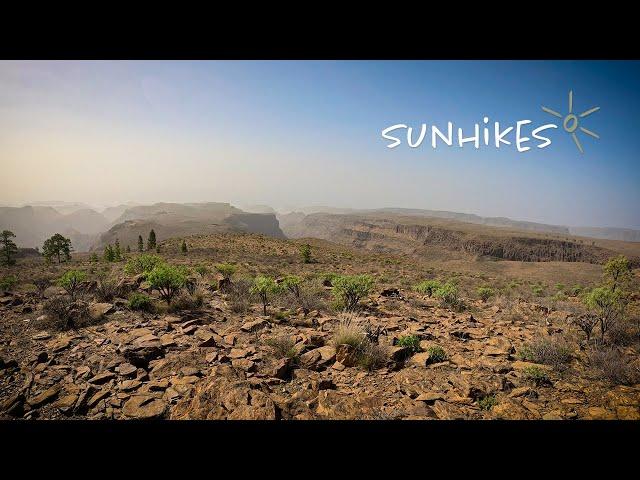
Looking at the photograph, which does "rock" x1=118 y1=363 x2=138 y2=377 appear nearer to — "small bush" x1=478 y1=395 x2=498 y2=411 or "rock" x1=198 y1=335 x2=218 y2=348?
"rock" x1=198 y1=335 x2=218 y2=348

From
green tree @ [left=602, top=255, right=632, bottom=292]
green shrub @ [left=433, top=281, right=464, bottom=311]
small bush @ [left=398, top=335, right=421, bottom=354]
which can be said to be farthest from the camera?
green tree @ [left=602, top=255, right=632, bottom=292]

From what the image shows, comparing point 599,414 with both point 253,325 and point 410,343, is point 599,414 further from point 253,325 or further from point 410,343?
point 253,325

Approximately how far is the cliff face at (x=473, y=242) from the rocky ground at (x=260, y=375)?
50.4 m

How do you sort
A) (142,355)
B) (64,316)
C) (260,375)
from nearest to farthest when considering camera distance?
1. (260,375)
2. (142,355)
3. (64,316)

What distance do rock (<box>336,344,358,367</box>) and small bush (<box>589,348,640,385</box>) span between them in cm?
370

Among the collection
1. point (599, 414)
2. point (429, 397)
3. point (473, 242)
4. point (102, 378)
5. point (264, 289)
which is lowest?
point (473, 242)

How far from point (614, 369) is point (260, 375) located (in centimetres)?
514

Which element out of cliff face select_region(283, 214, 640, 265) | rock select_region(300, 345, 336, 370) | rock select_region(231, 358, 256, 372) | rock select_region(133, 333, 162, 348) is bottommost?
cliff face select_region(283, 214, 640, 265)

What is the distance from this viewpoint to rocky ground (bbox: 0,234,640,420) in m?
3.40

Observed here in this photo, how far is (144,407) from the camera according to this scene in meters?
3.35

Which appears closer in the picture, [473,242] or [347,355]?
[347,355]

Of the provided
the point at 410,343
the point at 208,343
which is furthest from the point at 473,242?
the point at 208,343

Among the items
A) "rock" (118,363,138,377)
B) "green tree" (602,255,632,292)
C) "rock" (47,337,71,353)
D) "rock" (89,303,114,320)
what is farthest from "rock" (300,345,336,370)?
"green tree" (602,255,632,292)

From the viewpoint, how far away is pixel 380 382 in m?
4.18
